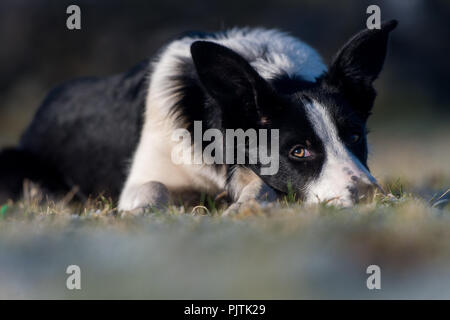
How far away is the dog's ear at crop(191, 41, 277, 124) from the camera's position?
3.74 metres

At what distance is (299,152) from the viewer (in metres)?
3.69

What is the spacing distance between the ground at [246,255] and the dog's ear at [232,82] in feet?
2.55

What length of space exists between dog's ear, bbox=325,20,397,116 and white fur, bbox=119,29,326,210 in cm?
28

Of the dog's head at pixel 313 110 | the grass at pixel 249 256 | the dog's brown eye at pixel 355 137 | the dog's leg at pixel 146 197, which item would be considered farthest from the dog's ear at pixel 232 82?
the grass at pixel 249 256

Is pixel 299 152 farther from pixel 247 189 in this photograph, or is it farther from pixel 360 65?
pixel 360 65

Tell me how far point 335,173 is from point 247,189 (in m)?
0.69

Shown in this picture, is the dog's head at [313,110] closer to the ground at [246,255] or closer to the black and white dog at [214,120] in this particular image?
the black and white dog at [214,120]

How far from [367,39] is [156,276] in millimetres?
2219

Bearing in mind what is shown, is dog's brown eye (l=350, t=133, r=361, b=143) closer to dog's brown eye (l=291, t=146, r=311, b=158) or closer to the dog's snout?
dog's brown eye (l=291, t=146, r=311, b=158)

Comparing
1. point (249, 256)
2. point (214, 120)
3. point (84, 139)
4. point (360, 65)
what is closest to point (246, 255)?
point (249, 256)

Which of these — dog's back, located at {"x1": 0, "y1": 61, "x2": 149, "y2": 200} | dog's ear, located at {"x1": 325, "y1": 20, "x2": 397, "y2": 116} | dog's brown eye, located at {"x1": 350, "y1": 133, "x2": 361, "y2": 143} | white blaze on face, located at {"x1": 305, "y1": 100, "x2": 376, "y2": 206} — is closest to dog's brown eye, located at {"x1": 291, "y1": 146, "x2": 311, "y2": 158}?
white blaze on face, located at {"x1": 305, "y1": 100, "x2": 376, "y2": 206}

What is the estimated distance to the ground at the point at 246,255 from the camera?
2.57m
